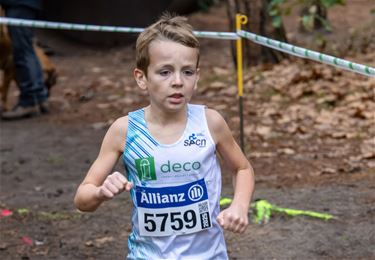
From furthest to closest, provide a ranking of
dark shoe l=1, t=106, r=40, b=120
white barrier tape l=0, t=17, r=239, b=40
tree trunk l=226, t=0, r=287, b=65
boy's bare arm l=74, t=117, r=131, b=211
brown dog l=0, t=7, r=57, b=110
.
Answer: tree trunk l=226, t=0, r=287, b=65
dark shoe l=1, t=106, r=40, b=120
brown dog l=0, t=7, r=57, b=110
white barrier tape l=0, t=17, r=239, b=40
boy's bare arm l=74, t=117, r=131, b=211

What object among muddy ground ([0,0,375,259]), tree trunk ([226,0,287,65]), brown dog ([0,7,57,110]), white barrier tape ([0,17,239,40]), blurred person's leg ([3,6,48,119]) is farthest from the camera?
tree trunk ([226,0,287,65])

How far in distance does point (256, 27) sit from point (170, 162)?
645 cm

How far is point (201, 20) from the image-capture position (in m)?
14.3

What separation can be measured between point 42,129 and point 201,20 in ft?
21.3

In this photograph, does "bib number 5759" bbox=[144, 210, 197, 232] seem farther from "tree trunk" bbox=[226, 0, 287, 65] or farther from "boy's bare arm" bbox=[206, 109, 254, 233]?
"tree trunk" bbox=[226, 0, 287, 65]

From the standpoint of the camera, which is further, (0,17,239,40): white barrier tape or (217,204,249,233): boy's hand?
(0,17,239,40): white barrier tape

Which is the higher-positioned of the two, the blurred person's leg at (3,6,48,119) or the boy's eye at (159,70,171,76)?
the boy's eye at (159,70,171,76)

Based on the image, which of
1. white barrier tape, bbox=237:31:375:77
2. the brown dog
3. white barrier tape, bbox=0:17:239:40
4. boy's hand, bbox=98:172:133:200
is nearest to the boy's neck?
boy's hand, bbox=98:172:133:200

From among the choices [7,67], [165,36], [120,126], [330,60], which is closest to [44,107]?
[7,67]

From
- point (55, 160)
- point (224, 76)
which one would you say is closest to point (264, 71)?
point (224, 76)

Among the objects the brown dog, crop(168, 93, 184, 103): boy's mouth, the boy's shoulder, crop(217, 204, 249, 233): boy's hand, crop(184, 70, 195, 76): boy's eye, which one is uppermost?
crop(184, 70, 195, 76): boy's eye

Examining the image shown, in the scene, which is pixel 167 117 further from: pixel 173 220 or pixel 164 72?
pixel 173 220

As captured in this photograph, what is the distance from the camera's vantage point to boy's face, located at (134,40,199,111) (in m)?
2.98

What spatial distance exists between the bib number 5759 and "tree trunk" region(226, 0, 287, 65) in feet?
20.6
